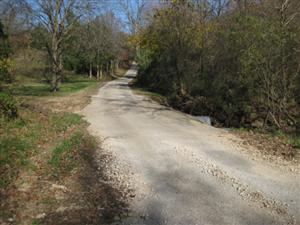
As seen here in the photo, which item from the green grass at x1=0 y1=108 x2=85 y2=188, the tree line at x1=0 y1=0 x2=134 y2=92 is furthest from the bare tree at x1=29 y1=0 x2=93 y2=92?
the green grass at x1=0 y1=108 x2=85 y2=188

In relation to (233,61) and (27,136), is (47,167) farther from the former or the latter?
(233,61)

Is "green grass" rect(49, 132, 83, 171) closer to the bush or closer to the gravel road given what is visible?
the gravel road

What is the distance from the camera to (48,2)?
2183cm

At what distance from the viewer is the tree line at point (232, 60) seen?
11656 mm

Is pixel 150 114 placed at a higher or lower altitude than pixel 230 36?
lower

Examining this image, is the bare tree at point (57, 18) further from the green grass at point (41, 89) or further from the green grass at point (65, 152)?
the green grass at point (65, 152)

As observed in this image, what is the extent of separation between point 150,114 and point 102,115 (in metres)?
2.19

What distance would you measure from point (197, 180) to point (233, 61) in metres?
10.7

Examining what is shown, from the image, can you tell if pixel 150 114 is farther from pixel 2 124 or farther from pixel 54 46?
pixel 54 46

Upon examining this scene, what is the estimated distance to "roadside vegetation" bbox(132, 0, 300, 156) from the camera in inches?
456

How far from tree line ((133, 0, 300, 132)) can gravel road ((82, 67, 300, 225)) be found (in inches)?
139

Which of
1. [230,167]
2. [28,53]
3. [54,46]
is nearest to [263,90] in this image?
[230,167]

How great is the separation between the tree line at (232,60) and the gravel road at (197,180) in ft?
11.6

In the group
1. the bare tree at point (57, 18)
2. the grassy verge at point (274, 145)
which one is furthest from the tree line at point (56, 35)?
the grassy verge at point (274, 145)
